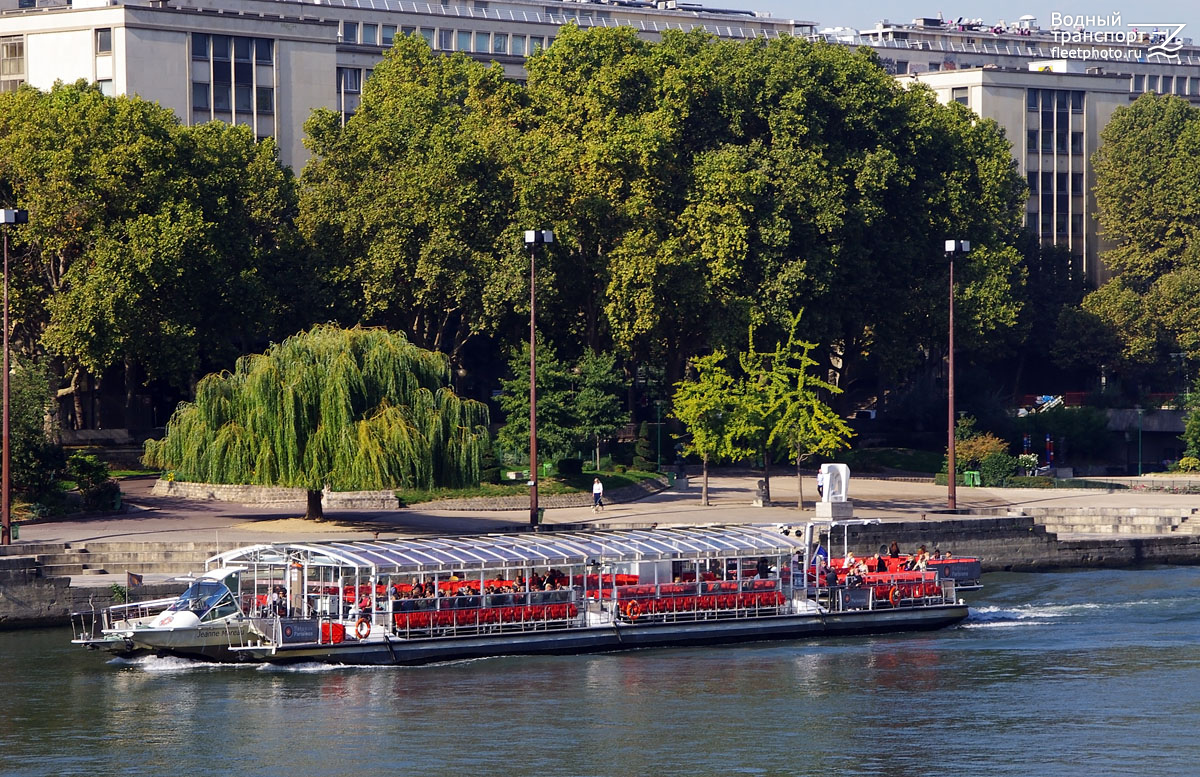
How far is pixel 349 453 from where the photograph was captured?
184ft

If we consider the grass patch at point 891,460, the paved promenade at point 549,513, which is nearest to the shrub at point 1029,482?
the paved promenade at point 549,513

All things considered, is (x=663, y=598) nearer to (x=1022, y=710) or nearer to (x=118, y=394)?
(x=1022, y=710)

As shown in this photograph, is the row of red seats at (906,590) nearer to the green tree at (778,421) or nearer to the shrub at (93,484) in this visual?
the green tree at (778,421)

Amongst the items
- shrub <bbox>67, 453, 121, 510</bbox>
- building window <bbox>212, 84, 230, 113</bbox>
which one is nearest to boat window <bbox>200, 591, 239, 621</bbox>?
shrub <bbox>67, 453, 121, 510</bbox>

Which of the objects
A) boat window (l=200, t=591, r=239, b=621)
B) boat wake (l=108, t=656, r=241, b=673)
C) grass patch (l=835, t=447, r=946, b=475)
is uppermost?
grass patch (l=835, t=447, r=946, b=475)

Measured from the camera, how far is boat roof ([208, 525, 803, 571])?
43219mm

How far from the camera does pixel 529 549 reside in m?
45.1

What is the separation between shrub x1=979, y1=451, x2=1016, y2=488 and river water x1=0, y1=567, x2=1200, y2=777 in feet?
106

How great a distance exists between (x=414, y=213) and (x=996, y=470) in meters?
28.6

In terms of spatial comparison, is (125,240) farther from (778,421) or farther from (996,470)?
(996,470)

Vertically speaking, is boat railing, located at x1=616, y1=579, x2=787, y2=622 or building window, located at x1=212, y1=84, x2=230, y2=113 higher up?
building window, located at x1=212, y1=84, x2=230, y2=113

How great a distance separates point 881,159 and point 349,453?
128 ft

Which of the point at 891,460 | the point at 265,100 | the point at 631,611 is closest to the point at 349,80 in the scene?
the point at 265,100

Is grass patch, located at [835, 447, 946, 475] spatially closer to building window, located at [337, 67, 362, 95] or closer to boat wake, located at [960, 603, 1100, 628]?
boat wake, located at [960, 603, 1100, 628]
